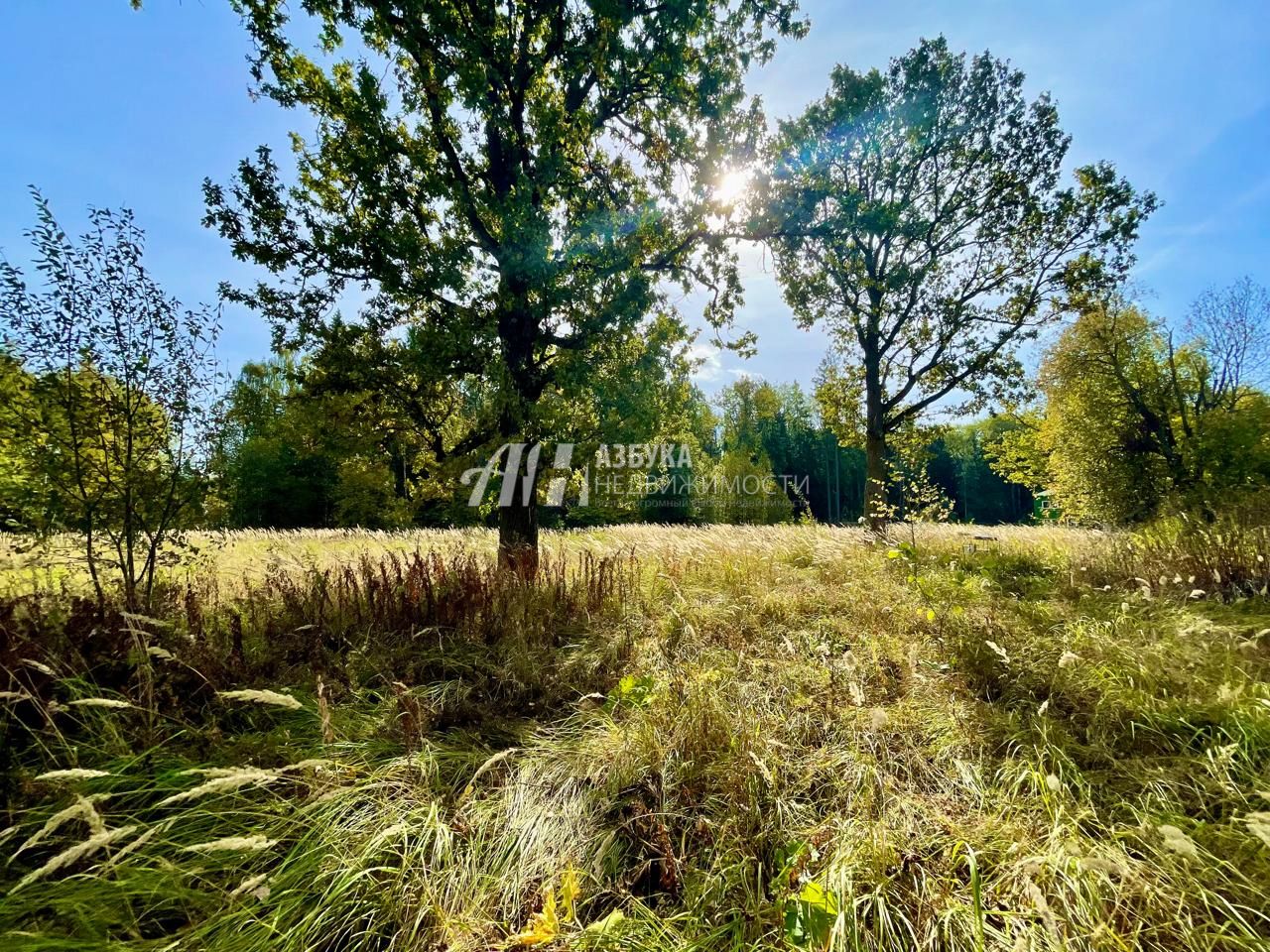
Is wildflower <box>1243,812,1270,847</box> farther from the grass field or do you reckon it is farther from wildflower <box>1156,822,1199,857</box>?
wildflower <box>1156,822,1199,857</box>

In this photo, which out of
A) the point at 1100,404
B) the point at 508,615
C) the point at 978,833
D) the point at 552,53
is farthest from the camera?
the point at 1100,404

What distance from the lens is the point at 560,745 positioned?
2387 millimetres

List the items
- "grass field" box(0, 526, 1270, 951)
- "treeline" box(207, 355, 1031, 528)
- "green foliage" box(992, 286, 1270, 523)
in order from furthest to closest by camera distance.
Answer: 1. "green foliage" box(992, 286, 1270, 523)
2. "treeline" box(207, 355, 1031, 528)
3. "grass field" box(0, 526, 1270, 951)

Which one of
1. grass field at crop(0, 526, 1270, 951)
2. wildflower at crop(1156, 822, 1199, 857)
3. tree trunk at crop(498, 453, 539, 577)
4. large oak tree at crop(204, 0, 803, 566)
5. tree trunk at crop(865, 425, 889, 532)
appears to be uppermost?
large oak tree at crop(204, 0, 803, 566)

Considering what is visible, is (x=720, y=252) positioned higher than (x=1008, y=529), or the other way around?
(x=720, y=252)

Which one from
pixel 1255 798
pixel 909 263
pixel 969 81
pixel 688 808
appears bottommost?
pixel 688 808

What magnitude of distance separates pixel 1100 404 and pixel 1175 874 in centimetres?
1518

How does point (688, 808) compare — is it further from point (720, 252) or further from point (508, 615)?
point (720, 252)

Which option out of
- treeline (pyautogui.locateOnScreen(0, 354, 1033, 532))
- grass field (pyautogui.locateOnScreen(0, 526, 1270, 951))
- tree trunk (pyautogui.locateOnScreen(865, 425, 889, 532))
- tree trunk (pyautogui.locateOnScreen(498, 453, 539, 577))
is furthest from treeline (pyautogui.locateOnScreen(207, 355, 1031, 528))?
grass field (pyautogui.locateOnScreen(0, 526, 1270, 951))

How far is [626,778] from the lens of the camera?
2076 mm

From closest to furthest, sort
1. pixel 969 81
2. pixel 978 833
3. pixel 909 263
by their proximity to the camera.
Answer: pixel 978 833 → pixel 969 81 → pixel 909 263

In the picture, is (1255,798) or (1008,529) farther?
(1008,529)

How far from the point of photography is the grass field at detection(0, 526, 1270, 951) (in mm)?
1424

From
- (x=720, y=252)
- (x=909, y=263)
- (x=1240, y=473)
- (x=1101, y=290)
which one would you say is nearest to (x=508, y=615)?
(x=720, y=252)
